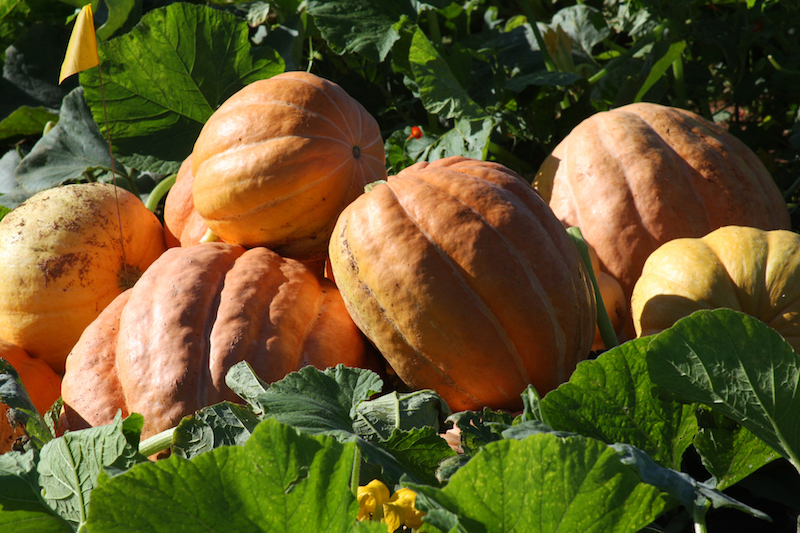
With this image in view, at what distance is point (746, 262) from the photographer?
149 cm

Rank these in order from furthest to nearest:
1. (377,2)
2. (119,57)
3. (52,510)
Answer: (377,2)
(119,57)
(52,510)

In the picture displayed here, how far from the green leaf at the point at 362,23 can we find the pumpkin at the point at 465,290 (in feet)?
3.60

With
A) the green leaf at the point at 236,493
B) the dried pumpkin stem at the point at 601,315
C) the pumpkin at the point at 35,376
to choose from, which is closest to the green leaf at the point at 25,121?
the pumpkin at the point at 35,376

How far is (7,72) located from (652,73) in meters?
2.78

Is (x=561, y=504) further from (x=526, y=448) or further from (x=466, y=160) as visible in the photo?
(x=466, y=160)

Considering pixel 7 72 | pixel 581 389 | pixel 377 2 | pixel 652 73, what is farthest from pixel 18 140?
pixel 581 389

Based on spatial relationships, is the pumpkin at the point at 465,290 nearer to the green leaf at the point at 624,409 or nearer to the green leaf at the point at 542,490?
the green leaf at the point at 624,409

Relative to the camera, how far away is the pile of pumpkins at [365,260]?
1354 millimetres

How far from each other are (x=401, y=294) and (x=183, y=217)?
37.7 inches

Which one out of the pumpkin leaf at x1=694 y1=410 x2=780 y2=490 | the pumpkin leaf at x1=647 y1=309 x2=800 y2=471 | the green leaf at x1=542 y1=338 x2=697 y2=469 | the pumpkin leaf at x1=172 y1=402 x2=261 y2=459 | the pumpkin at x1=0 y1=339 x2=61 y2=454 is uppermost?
the pumpkin leaf at x1=647 y1=309 x2=800 y2=471

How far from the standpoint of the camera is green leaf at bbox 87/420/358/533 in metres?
0.79

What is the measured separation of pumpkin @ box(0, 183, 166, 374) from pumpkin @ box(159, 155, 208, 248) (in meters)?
0.14

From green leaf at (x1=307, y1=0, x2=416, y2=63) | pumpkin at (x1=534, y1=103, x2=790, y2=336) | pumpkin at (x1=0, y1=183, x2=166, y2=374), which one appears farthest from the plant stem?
green leaf at (x1=307, y1=0, x2=416, y2=63)

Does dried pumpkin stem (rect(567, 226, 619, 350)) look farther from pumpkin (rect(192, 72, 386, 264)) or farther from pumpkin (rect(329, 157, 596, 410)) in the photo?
pumpkin (rect(192, 72, 386, 264))
